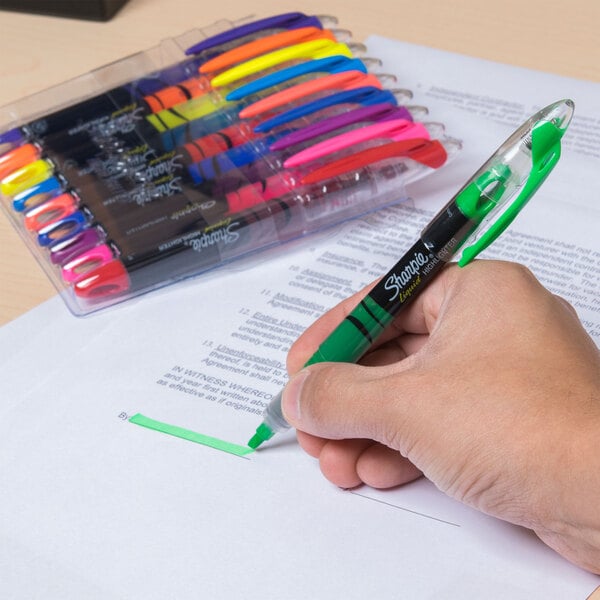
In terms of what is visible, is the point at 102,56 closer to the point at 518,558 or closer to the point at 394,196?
the point at 394,196

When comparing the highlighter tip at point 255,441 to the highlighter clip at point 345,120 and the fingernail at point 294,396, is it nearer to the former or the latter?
the fingernail at point 294,396

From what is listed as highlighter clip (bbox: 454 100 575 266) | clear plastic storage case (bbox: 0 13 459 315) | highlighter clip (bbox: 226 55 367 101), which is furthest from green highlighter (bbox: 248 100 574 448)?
highlighter clip (bbox: 226 55 367 101)

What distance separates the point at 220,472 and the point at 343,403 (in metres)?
0.10

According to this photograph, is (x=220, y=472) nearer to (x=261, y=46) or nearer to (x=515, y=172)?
(x=515, y=172)

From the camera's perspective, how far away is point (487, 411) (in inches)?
19.7

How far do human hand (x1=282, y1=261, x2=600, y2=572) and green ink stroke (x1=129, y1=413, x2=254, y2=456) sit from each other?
55mm

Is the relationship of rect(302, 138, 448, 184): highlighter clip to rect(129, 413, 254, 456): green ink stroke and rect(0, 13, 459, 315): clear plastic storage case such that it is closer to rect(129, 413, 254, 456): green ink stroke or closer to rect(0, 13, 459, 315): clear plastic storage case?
rect(0, 13, 459, 315): clear plastic storage case

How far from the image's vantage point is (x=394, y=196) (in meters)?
0.80

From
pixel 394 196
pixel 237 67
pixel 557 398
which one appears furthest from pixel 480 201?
pixel 237 67

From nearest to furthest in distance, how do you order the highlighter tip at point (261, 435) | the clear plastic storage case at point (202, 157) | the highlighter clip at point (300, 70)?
the highlighter tip at point (261, 435) < the clear plastic storage case at point (202, 157) < the highlighter clip at point (300, 70)

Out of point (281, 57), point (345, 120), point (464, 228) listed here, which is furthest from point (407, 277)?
point (281, 57)

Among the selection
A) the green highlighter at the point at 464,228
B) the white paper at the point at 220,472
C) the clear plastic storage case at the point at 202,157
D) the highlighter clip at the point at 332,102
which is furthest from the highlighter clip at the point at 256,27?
the green highlighter at the point at 464,228

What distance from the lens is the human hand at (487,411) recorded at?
492mm

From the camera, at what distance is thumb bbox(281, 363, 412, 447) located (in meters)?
0.52
